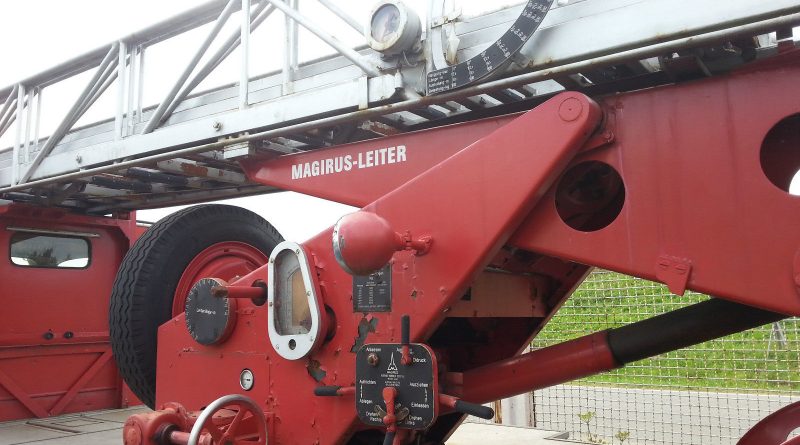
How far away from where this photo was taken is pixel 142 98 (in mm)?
4496

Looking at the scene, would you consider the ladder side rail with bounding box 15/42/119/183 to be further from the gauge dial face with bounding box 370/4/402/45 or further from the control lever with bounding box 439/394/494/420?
the control lever with bounding box 439/394/494/420

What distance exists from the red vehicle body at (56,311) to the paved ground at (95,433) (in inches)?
12.7

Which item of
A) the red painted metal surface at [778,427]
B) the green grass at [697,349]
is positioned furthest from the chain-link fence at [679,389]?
the red painted metal surface at [778,427]

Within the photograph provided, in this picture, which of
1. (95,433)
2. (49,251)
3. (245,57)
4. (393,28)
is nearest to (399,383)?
(393,28)

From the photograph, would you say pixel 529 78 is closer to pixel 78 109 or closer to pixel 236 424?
pixel 236 424

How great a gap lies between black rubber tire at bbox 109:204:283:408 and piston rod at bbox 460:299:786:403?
2.08 m

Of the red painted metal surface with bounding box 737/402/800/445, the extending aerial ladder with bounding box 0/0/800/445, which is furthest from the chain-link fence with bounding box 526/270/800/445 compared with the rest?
the red painted metal surface with bounding box 737/402/800/445

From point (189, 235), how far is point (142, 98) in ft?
3.32

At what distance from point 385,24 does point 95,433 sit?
4.36 meters

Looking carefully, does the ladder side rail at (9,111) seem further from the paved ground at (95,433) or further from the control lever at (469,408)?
the control lever at (469,408)

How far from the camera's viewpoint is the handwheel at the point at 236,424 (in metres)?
2.79

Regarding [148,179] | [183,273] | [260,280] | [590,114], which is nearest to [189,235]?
[183,273]

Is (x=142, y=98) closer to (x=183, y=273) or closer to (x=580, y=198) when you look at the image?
(x=183, y=273)

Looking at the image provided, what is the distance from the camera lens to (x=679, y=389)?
644cm
